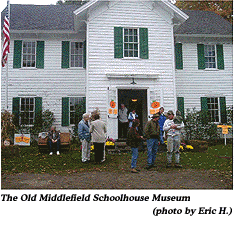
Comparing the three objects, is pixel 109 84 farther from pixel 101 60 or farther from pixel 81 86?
pixel 81 86

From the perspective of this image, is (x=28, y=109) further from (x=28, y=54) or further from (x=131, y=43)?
(x=131, y=43)

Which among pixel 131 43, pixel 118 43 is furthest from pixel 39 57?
pixel 131 43

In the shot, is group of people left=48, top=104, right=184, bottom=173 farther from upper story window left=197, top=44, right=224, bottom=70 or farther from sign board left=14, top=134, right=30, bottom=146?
upper story window left=197, top=44, right=224, bottom=70

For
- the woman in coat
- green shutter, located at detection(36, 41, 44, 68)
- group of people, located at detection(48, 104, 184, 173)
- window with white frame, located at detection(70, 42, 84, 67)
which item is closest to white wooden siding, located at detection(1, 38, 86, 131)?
green shutter, located at detection(36, 41, 44, 68)

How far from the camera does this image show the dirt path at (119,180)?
5.36m

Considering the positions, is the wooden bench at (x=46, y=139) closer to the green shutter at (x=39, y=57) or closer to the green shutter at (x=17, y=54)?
the green shutter at (x=39, y=57)

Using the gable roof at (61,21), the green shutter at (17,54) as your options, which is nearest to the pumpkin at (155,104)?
the gable roof at (61,21)

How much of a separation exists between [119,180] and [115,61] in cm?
784

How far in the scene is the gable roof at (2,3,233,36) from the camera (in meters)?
14.6

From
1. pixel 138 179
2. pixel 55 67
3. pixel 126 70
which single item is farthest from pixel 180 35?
pixel 138 179

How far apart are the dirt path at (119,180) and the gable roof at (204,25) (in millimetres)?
10082

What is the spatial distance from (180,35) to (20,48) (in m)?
9.18

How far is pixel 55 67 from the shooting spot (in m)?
14.2
